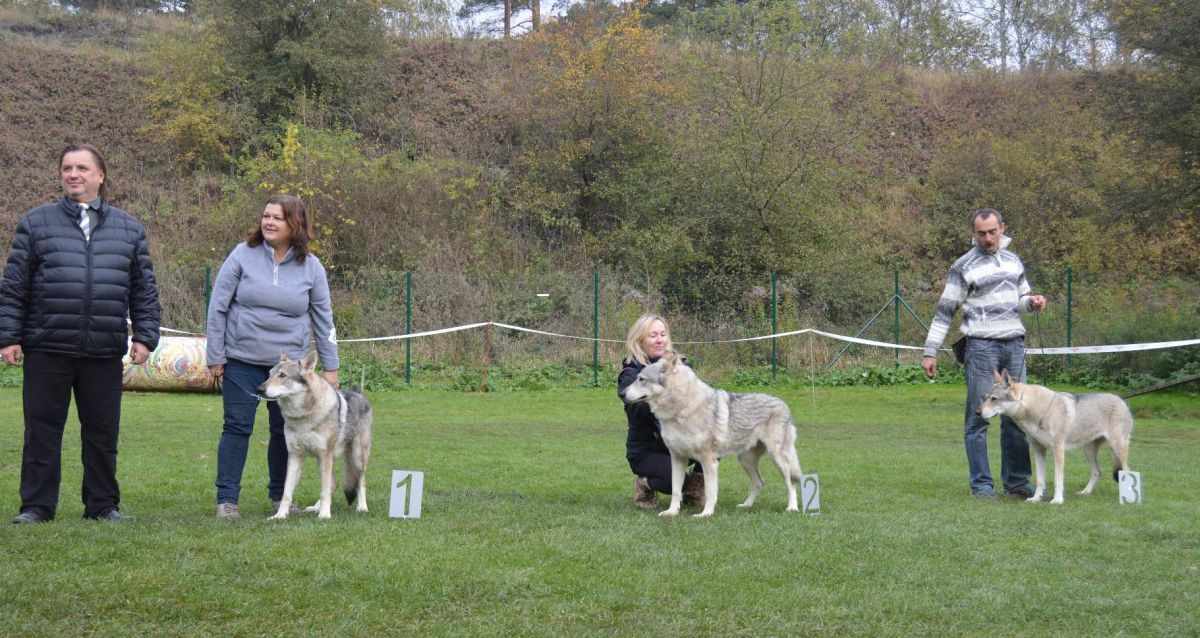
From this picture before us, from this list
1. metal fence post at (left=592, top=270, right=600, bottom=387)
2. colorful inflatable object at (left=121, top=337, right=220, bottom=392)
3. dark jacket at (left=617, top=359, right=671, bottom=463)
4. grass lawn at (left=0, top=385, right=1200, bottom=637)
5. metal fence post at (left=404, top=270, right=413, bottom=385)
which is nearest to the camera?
grass lawn at (left=0, top=385, right=1200, bottom=637)

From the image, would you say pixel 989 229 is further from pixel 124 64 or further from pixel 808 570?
pixel 124 64

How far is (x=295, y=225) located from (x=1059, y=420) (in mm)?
5777

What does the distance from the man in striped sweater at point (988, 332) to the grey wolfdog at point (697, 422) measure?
1601 mm

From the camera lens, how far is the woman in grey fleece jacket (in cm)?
644

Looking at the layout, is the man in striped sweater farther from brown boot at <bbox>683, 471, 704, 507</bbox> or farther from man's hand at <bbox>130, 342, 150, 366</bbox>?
man's hand at <bbox>130, 342, 150, 366</bbox>

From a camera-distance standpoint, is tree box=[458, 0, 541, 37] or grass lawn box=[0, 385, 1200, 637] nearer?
grass lawn box=[0, 385, 1200, 637]

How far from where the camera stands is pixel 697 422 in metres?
6.91

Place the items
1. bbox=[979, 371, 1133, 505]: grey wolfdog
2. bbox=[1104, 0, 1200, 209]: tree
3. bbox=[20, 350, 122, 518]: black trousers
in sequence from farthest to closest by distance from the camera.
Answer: bbox=[1104, 0, 1200, 209]: tree → bbox=[979, 371, 1133, 505]: grey wolfdog → bbox=[20, 350, 122, 518]: black trousers

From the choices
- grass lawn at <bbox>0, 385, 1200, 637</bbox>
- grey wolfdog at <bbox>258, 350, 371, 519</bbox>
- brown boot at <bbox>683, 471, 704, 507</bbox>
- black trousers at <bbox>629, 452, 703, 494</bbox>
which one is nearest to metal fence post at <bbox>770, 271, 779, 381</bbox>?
grass lawn at <bbox>0, 385, 1200, 637</bbox>

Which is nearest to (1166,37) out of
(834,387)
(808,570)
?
(834,387)

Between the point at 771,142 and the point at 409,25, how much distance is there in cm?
1645

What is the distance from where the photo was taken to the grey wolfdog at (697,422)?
271 inches

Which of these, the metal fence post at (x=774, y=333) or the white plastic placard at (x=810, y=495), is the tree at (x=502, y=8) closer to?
the metal fence post at (x=774, y=333)

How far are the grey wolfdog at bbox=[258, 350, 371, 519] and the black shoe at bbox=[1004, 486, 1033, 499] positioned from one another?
4.90 m
